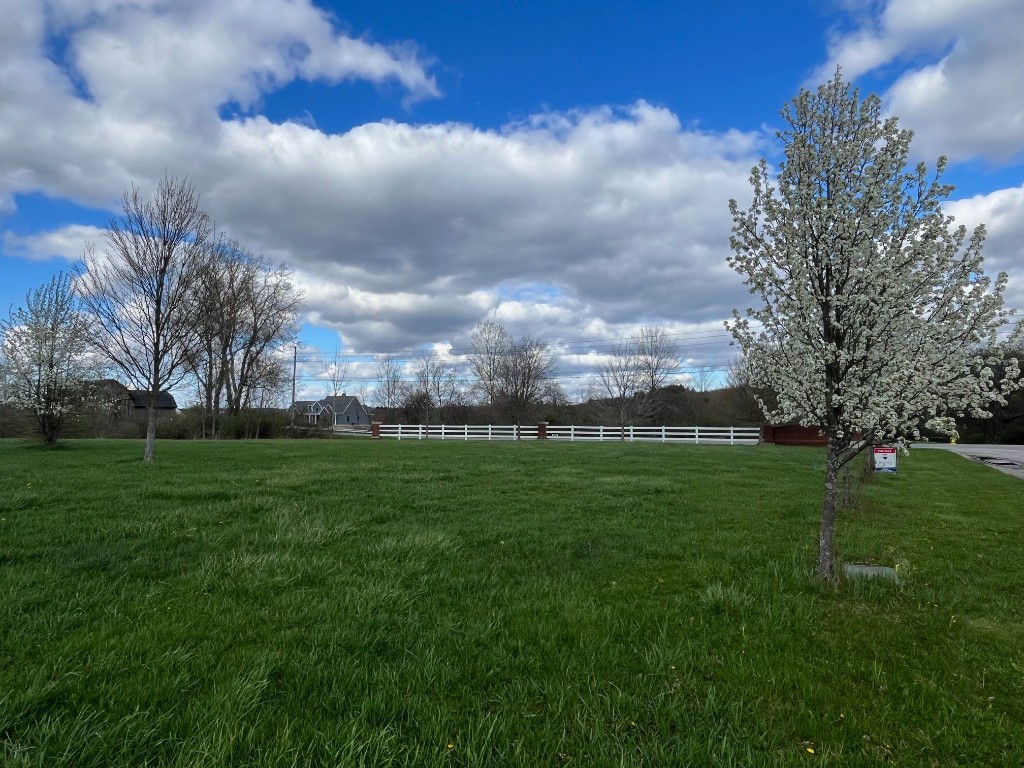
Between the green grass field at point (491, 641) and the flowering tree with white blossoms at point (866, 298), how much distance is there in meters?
1.34

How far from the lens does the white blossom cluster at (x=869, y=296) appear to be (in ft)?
15.0

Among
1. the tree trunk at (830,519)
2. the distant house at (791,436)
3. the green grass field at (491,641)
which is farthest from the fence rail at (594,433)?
the tree trunk at (830,519)

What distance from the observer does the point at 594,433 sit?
107ft

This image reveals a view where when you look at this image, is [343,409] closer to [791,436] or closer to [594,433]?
[594,433]

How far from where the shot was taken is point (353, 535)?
Answer: 20.9ft

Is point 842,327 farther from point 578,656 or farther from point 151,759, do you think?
point 151,759

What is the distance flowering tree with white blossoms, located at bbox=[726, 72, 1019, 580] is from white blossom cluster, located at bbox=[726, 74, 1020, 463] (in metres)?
0.01

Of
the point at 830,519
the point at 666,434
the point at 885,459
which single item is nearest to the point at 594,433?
the point at 666,434

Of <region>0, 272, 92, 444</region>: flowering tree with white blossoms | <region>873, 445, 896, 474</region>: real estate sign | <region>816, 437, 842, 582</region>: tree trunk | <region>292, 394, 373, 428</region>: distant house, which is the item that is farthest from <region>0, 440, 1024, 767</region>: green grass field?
<region>292, 394, 373, 428</region>: distant house

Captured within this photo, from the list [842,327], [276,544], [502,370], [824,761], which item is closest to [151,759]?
[824,761]

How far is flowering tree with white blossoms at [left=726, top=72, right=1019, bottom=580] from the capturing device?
4.58 meters

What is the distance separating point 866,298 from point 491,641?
3.91 metres

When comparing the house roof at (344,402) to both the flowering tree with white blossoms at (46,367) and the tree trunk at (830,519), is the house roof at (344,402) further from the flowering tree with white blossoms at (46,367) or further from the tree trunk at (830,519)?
the tree trunk at (830,519)

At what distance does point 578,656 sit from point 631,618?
76 cm
